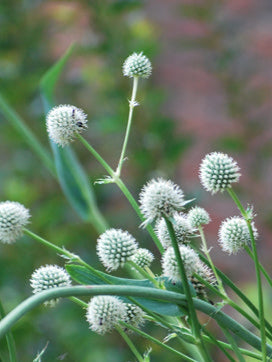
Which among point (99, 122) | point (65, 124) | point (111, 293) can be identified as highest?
point (99, 122)

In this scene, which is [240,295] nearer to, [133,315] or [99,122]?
[133,315]

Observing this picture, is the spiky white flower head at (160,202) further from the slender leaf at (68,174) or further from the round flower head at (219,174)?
the slender leaf at (68,174)

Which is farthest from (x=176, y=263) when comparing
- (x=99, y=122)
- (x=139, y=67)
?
(x=99, y=122)

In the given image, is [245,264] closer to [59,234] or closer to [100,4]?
[59,234]

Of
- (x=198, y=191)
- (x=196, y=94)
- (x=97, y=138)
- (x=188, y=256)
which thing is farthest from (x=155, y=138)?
(x=188, y=256)

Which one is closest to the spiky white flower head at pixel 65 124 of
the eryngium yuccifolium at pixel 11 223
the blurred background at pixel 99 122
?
the eryngium yuccifolium at pixel 11 223

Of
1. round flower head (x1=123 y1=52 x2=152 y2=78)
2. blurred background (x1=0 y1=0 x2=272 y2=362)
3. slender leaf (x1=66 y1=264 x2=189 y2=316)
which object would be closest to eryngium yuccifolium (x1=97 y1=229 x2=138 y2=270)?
slender leaf (x1=66 y1=264 x2=189 y2=316)
